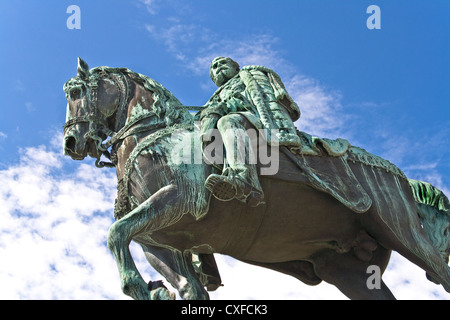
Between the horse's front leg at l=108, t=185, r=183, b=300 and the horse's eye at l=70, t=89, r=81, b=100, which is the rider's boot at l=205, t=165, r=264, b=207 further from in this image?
the horse's eye at l=70, t=89, r=81, b=100

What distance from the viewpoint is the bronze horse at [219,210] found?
7645 mm

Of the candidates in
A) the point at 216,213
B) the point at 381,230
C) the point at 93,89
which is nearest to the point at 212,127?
the point at 216,213

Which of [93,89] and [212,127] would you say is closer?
[212,127]

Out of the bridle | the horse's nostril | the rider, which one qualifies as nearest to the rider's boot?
the rider

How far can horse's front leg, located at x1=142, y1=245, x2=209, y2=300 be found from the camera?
7750 millimetres

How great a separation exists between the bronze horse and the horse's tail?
11mm

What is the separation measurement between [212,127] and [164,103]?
735 millimetres

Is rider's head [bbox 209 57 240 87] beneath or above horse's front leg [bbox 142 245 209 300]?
above

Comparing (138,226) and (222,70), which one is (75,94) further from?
(138,226)

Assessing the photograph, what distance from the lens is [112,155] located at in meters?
8.23

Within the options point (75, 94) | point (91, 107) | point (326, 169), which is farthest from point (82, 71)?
point (326, 169)
